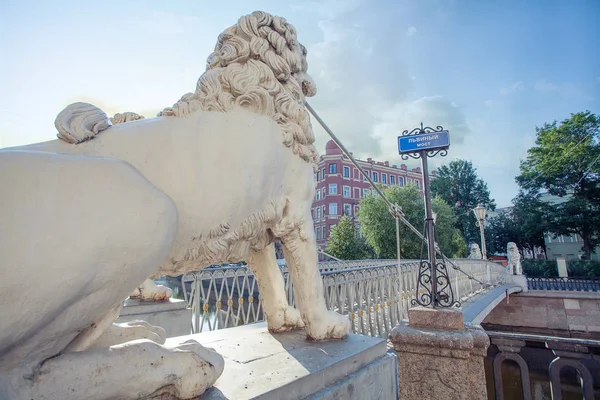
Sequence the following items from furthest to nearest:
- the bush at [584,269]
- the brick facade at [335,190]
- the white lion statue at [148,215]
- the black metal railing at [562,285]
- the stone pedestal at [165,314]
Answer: the brick facade at [335,190] → the bush at [584,269] → the black metal railing at [562,285] → the stone pedestal at [165,314] → the white lion statue at [148,215]

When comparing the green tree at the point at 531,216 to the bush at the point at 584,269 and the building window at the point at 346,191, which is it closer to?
the bush at the point at 584,269

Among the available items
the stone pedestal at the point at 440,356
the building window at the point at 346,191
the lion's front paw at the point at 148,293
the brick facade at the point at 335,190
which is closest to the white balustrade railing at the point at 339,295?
the lion's front paw at the point at 148,293

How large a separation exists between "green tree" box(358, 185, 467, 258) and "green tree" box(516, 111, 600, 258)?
369 inches

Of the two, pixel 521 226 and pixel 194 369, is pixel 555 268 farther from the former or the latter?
pixel 194 369

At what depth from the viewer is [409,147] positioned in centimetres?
406

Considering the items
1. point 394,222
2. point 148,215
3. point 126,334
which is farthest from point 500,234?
point 148,215

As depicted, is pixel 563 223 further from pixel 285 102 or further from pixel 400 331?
pixel 285 102

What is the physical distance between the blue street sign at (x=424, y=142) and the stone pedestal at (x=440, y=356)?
178 centimetres

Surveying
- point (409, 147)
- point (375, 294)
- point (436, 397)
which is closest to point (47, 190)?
point (436, 397)

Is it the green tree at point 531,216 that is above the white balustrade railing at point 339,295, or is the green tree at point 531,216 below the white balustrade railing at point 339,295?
above

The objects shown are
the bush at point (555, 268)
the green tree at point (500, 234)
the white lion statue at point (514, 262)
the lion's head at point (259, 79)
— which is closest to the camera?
the lion's head at point (259, 79)

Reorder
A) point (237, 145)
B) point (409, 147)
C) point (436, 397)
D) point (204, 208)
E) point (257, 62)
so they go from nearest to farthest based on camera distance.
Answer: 1. point (204, 208)
2. point (237, 145)
3. point (257, 62)
4. point (436, 397)
5. point (409, 147)

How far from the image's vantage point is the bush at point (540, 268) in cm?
2559

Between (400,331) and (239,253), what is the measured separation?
2.35m
